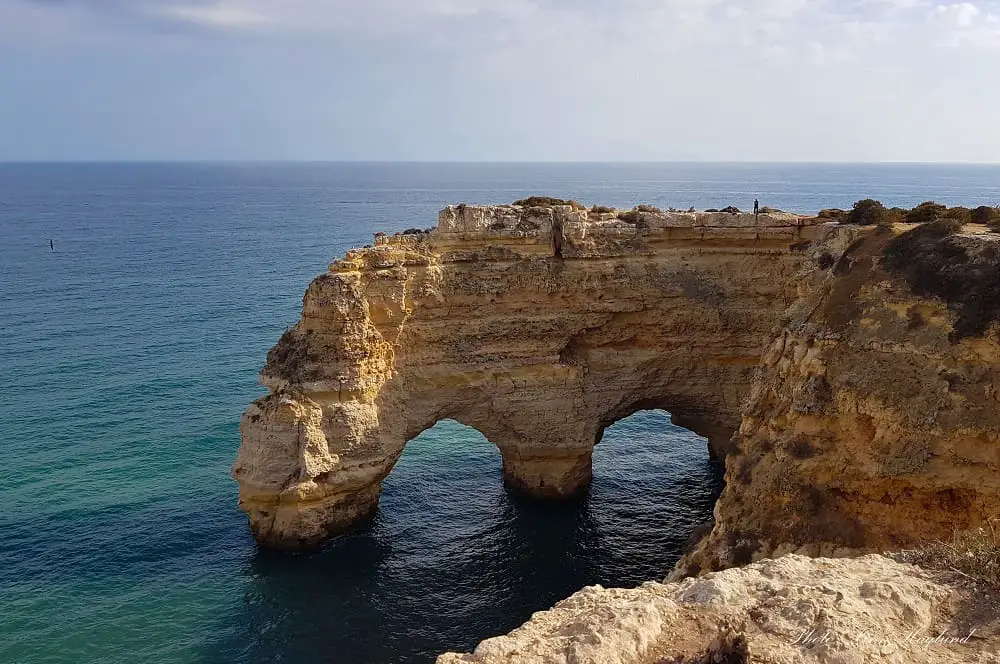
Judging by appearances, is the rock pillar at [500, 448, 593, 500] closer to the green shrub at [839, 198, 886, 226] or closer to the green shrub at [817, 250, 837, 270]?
the green shrub at [817, 250, 837, 270]

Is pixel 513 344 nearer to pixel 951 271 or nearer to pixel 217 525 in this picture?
pixel 217 525

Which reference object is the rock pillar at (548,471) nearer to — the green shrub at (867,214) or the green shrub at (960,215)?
the green shrub at (867,214)

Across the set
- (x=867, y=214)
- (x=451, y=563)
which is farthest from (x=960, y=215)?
(x=451, y=563)

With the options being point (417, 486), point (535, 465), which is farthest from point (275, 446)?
point (535, 465)

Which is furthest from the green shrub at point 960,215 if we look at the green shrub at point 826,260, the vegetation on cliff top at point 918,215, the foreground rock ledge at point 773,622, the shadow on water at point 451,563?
the foreground rock ledge at point 773,622

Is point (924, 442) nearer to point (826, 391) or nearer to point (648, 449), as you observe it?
point (826, 391)
